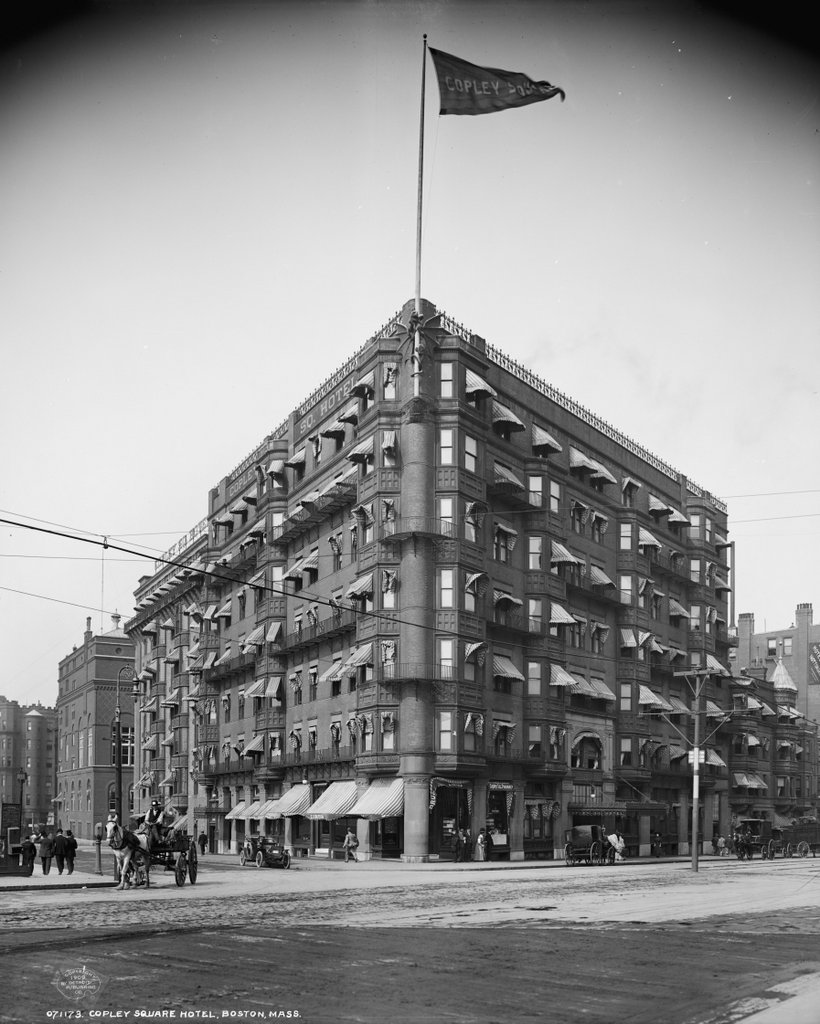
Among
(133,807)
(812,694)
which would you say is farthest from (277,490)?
(812,694)

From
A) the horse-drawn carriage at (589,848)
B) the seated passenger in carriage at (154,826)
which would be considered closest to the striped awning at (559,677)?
the horse-drawn carriage at (589,848)

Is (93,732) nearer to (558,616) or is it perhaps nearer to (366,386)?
(558,616)

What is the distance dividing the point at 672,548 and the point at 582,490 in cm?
1406

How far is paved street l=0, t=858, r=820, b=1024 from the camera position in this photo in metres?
11.4

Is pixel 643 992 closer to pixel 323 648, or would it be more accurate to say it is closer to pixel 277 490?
pixel 323 648

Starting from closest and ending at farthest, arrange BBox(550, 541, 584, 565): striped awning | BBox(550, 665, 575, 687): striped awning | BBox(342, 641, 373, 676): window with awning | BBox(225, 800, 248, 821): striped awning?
BBox(342, 641, 373, 676): window with awning, BBox(550, 665, 575, 687): striped awning, BBox(550, 541, 584, 565): striped awning, BBox(225, 800, 248, 821): striped awning

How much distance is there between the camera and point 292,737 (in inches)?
2399

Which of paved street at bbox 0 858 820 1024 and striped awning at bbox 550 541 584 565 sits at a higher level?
striped awning at bbox 550 541 584 565

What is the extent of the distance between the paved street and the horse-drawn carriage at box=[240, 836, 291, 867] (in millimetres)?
15557

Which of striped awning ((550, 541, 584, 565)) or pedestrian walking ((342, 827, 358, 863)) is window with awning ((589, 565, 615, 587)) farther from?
pedestrian walking ((342, 827, 358, 863))

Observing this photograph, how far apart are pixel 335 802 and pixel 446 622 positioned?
9698mm

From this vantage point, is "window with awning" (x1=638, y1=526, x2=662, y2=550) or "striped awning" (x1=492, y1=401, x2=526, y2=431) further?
"window with awning" (x1=638, y1=526, x2=662, y2=550)

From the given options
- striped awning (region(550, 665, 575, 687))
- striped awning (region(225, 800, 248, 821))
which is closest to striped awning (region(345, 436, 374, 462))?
striped awning (region(550, 665, 575, 687))

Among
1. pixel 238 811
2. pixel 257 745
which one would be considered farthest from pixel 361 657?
pixel 238 811
